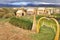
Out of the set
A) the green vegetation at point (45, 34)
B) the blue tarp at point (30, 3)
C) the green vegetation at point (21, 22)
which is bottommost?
the green vegetation at point (45, 34)

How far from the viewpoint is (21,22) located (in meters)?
1.44

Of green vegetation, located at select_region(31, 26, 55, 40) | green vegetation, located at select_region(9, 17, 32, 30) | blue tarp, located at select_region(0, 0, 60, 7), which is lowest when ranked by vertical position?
green vegetation, located at select_region(31, 26, 55, 40)

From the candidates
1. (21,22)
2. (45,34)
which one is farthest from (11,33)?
(45,34)

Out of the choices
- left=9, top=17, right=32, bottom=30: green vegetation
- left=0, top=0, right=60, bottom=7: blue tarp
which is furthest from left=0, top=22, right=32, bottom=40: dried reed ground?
left=0, top=0, right=60, bottom=7: blue tarp

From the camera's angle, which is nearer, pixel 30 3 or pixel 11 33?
pixel 11 33

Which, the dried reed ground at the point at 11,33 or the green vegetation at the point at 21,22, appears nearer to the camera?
the dried reed ground at the point at 11,33

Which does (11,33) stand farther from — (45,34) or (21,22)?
(45,34)

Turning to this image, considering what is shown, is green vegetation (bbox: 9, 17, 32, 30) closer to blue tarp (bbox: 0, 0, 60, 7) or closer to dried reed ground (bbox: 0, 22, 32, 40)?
dried reed ground (bbox: 0, 22, 32, 40)

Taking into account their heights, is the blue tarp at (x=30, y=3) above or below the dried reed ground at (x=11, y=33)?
above

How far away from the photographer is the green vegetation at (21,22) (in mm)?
1421

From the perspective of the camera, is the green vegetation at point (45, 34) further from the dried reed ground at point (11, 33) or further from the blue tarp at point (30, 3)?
the blue tarp at point (30, 3)

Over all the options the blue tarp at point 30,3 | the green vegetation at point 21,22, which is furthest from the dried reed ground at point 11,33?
the blue tarp at point 30,3

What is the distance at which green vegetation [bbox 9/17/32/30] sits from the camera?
4.66ft

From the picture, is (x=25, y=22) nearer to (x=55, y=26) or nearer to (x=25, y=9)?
(x=25, y=9)
